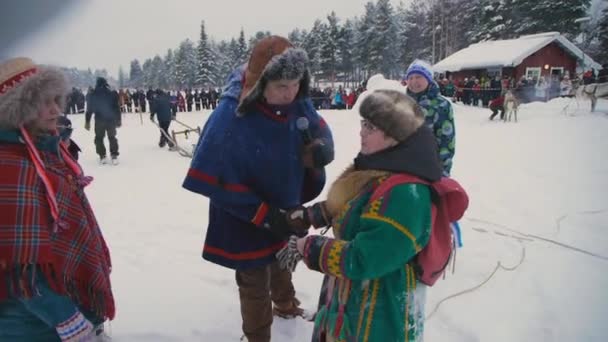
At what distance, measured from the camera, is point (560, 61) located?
24500mm

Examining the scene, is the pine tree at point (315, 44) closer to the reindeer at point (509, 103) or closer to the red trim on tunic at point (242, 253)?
the reindeer at point (509, 103)

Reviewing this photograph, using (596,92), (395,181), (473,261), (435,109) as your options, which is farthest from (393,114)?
(596,92)

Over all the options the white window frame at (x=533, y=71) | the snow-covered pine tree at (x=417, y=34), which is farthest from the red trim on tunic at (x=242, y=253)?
the snow-covered pine tree at (x=417, y=34)

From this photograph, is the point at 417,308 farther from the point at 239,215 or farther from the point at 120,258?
the point at 120,258

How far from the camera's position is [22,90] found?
1306 mm

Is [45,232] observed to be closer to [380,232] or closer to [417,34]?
[380,232]

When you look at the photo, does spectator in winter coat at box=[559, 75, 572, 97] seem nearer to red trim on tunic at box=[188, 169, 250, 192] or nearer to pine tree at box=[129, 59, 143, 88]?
red trim on tunic at box=[188, 169, 250, 192]

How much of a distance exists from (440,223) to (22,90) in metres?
1.48

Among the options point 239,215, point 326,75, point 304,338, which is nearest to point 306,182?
point 239,215

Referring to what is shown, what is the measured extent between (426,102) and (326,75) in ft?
132

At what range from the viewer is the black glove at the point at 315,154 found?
6.46 ft

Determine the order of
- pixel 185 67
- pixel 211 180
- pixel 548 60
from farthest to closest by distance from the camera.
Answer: pixel 185 67, pixel 548 60, pixel 211 180

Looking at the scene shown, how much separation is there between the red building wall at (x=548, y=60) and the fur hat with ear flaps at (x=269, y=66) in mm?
25233

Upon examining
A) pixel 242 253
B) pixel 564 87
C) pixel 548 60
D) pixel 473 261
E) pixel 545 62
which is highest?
pixel 548 60
